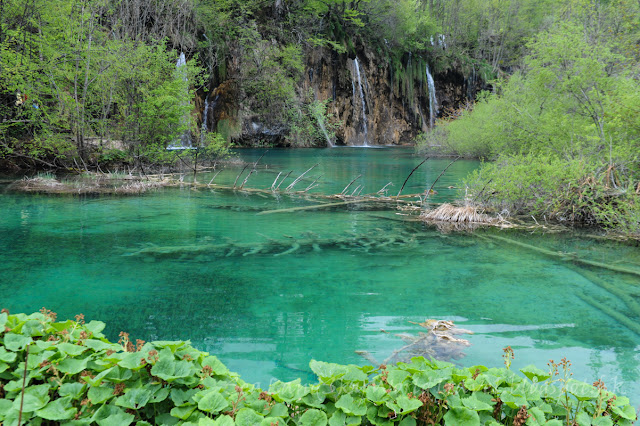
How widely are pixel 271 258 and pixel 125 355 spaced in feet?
17.7

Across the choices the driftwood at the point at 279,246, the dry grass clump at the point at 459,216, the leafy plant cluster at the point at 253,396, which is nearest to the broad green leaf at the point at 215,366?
the leafy plant cluster at the point at 253,396

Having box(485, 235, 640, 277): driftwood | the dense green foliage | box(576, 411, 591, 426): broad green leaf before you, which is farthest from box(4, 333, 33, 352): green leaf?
the dense green foliage

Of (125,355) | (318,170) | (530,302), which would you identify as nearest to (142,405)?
(125,355)

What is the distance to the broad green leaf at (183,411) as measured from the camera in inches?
92.0

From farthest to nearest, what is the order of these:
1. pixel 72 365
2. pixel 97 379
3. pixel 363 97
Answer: pixel 363 97
pixel 72 365
pixel 97 379

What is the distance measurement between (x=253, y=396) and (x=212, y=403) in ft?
0.96

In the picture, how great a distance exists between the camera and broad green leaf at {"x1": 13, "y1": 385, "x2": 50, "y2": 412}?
2296 mm

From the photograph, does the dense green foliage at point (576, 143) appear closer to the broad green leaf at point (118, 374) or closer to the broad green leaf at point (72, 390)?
the broad green leaf at point (118, 374)

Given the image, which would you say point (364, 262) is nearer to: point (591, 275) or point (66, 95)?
point (591, 275)

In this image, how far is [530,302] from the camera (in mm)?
6227

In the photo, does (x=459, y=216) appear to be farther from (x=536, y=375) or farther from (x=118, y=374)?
(x=118, y=374)

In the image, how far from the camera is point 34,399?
7.73 feet

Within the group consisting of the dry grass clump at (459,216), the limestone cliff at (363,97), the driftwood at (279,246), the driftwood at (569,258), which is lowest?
the driftwood at (279,246)

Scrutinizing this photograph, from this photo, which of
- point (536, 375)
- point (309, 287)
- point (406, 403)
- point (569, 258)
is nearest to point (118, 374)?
point (406, 403)
